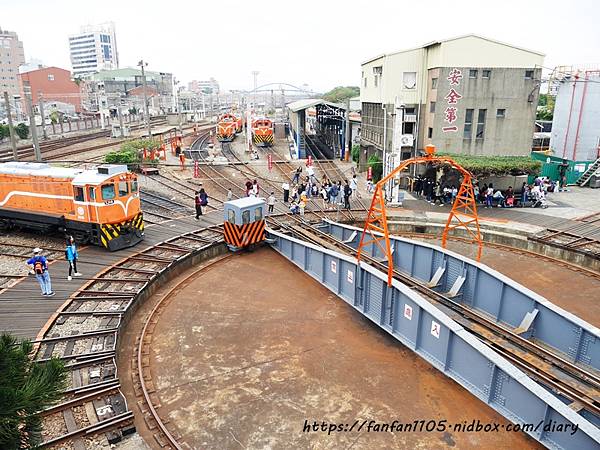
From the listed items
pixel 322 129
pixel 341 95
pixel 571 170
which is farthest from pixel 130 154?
pixel 341 95

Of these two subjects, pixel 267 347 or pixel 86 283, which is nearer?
pixel 267 347

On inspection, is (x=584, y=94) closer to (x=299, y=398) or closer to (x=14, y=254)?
(x=299, y=398)

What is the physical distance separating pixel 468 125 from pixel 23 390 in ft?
85.1

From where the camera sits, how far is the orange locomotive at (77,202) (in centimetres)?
1600

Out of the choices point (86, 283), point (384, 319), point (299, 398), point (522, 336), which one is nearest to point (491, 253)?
point (522, 336)

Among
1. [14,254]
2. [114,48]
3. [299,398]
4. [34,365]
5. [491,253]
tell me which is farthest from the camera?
[114,48]

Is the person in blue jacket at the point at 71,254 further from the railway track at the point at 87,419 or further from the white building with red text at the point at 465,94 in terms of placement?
the white building with red text at the point at 465,94

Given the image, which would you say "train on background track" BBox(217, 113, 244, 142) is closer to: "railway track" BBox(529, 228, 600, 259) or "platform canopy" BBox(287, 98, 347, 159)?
"platform canopy" BBox(287, 98, 347, 159)

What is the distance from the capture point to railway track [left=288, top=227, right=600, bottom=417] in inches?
332

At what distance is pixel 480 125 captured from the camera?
82.9 feet

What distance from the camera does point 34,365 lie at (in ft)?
12.4

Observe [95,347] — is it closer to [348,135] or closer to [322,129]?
[348,135]

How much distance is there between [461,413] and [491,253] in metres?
10.8

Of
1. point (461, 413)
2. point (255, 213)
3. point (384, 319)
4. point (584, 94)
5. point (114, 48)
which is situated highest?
point (114, 48)
